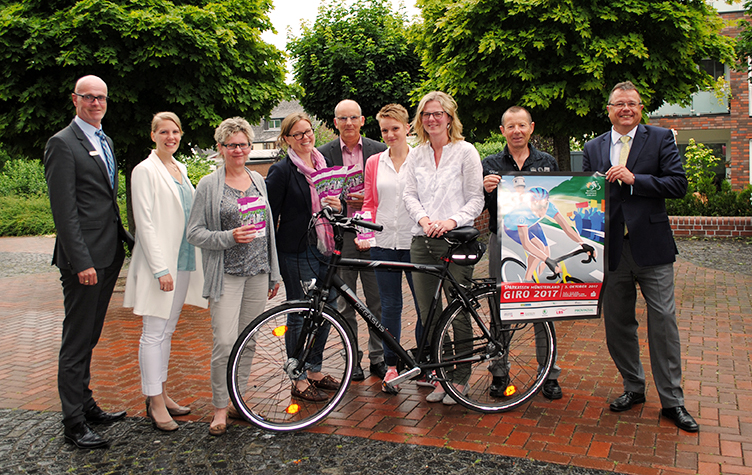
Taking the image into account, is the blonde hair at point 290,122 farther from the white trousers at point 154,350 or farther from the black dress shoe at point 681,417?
the black dress shoe at point 681,417

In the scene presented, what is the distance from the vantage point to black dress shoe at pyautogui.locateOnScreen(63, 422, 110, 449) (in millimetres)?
3709

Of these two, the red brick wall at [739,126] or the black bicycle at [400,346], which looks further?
the red brick wall at [739,126]

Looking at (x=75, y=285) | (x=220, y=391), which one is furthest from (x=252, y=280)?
(x=75, y=285)

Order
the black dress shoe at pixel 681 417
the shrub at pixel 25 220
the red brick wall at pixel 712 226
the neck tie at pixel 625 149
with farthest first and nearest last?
the shrub at pixel 25 220 < the red brick wall at pixel 712 226 < the neck tie at pixel 625 149 < the black dress shoe at pixel 681 417

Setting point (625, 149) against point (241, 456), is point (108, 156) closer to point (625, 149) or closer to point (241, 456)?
point (241, 456)

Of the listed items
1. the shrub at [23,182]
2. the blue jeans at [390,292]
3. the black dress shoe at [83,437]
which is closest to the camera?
the black dress shoe at [83,437]

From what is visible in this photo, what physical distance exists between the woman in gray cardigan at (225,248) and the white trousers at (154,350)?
1.13 ft

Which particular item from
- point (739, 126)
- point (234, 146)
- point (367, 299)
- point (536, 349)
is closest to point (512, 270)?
point (536, 349)

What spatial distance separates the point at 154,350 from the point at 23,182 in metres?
32.1

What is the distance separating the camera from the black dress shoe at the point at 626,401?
3.97 meters

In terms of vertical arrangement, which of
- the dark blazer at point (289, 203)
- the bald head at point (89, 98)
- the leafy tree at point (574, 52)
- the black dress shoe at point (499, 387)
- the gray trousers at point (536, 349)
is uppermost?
the leafy tree at point (574, 52)

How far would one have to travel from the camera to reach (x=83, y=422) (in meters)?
3.82

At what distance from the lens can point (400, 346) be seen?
4.11m

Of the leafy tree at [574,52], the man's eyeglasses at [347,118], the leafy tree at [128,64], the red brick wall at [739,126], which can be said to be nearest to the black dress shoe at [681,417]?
the man's eyeglasses at [347,118]
